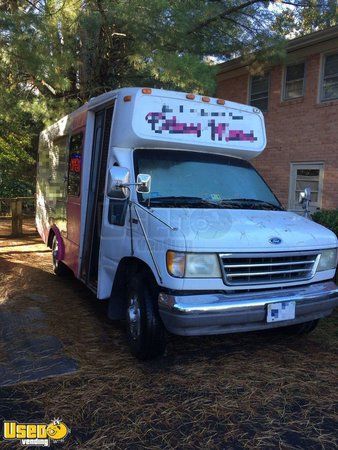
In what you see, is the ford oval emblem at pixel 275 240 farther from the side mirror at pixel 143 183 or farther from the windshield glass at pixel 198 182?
the side mirror at pixel 143 183

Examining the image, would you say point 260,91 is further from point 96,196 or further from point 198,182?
point 198,182

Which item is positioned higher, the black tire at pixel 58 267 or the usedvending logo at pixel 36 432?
the black tire at pixel 58 267

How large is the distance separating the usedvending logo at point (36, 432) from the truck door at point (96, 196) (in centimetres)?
221

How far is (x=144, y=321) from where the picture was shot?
4086 mm

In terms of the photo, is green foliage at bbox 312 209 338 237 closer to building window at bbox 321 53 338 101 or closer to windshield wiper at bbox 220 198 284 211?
windshield wiper at bbox 220 198 284 211

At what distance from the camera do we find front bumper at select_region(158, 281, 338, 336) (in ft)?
11.9

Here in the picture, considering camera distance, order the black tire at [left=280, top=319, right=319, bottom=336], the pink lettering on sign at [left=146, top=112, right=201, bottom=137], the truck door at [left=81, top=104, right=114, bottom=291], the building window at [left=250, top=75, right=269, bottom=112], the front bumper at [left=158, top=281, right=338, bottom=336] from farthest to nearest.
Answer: the building window at [left=250, top=75, right=269, bottom=112] < the truck door at [left=81, top=104, right=114, bottom=291] < the black tire at [left=280, top=319, right=319, bottom=336] < the pink lettering on sign at [left=146, top=112, right=201, bottom=137] < the front bumper at [left=158, top=281, right=338, bottom=336]

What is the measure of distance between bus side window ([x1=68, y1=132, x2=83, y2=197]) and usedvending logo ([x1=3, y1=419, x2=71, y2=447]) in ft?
10.8

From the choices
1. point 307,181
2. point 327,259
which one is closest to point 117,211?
point 327,259

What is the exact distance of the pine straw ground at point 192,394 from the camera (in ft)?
10.3

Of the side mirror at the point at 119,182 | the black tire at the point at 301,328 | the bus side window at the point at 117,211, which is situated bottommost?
the black tire at the point at 301,328

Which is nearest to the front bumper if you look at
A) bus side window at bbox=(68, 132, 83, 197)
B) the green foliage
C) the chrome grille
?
the chrome grille

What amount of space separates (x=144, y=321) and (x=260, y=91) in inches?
414

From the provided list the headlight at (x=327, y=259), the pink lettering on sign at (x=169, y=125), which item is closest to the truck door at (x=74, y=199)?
the pink lettering on sign at (x=169, y=125)
